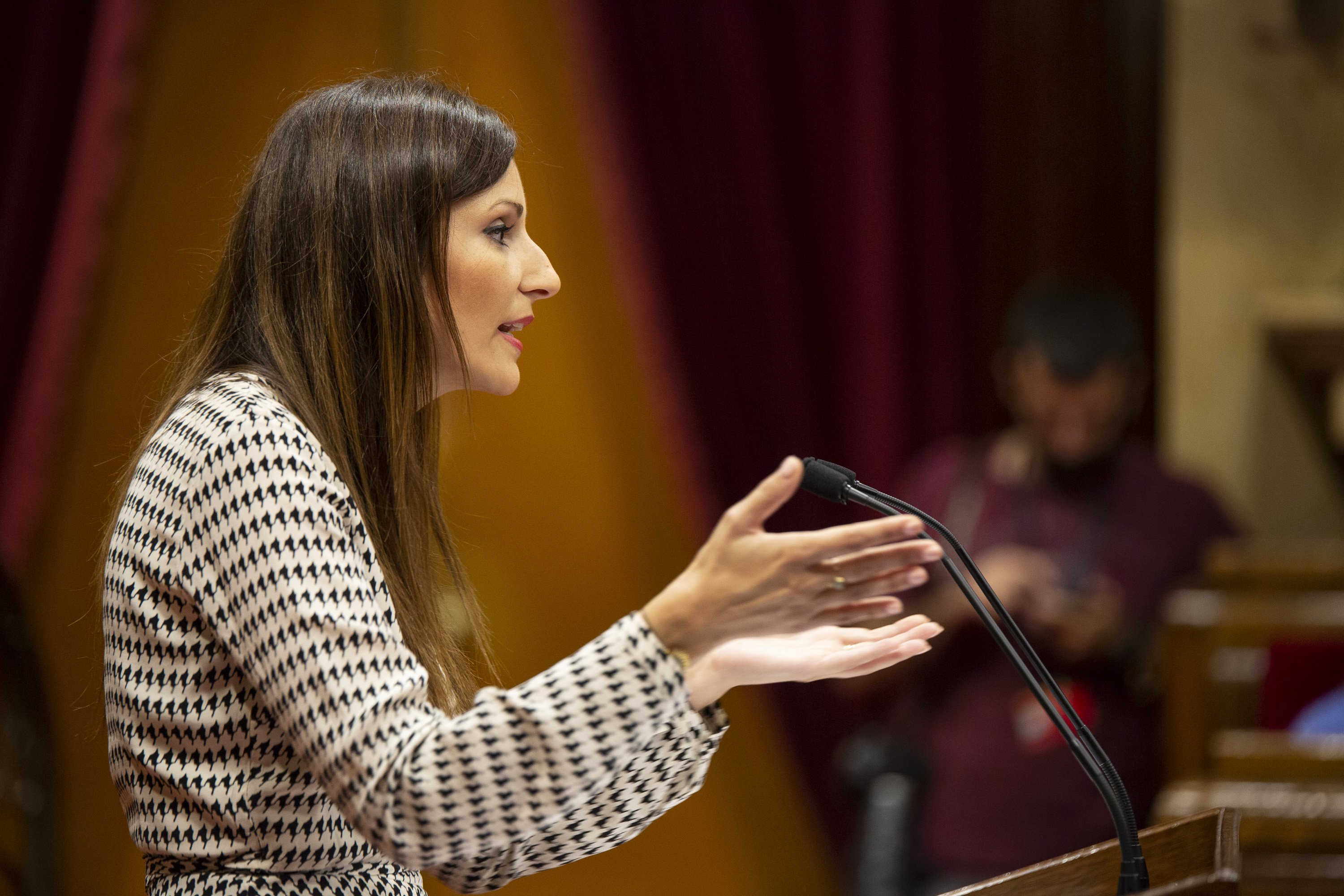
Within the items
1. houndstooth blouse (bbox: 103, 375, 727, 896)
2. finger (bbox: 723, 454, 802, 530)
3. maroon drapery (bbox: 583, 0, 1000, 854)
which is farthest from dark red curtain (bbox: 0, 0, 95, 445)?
finger (bbox: 723, 454, 802, 530)

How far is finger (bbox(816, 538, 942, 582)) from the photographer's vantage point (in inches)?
34.7

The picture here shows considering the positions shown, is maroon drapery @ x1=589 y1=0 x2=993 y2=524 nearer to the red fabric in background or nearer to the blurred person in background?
the blurred person in background

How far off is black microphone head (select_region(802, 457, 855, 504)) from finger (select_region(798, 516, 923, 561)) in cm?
11

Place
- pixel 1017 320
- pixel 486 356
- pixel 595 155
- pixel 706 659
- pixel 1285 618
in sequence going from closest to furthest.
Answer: pixel 706 659 → pixel 486 356 → pixel 1285 618 → pixel 1017 320 → pixel 595 155

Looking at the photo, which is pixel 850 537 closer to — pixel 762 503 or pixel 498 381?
pixel 762 503

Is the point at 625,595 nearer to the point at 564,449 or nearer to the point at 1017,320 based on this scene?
the point at 564,449

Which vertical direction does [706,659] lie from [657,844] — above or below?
above

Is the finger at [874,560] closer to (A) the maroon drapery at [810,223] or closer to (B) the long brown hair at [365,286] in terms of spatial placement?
(B) the long brown hair at [365,286]

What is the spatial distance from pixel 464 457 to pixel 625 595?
520 mm

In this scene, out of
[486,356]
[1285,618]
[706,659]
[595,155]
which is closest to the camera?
[706,659]

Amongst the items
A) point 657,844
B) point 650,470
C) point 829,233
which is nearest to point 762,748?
point 657,844

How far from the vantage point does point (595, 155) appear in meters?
3.19

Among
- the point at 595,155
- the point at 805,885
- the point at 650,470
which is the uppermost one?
the point at 595,155

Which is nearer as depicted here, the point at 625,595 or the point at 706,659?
the point at 706,659
